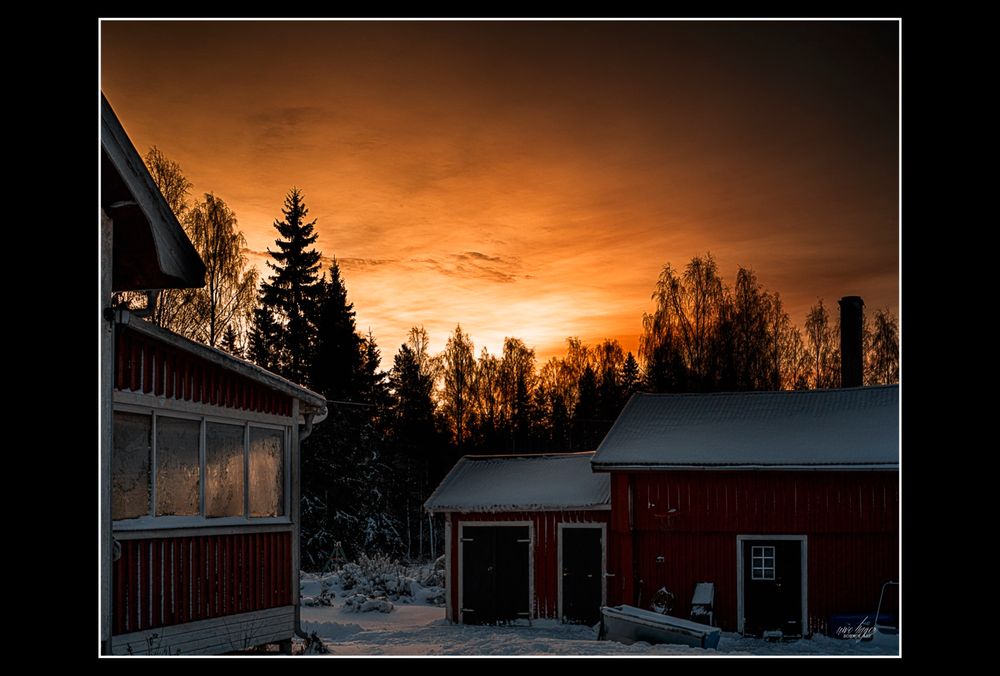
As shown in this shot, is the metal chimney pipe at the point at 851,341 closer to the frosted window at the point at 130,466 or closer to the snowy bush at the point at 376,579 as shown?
the snowy bush at the point at 376,579

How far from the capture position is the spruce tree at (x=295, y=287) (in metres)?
36.4

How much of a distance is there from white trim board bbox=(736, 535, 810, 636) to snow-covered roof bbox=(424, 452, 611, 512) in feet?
8.92

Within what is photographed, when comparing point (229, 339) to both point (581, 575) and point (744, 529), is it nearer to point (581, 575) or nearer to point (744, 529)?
point (581, 575)

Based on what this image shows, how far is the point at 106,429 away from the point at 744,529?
42.5ft

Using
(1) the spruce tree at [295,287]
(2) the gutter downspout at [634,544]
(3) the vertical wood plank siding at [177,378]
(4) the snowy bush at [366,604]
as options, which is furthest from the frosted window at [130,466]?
(1) the spruce tree at [295,287]

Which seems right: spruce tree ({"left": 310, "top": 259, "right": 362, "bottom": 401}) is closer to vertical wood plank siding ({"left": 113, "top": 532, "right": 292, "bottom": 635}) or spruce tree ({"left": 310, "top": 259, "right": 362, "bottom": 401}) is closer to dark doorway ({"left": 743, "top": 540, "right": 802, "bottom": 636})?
dark doorway ({"left": 743, "top": 540, "right": 802, "bottom": 636})

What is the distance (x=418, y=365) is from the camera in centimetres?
4428

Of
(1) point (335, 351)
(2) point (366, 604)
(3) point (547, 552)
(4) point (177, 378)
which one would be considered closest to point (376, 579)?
(2) point (366, 604)

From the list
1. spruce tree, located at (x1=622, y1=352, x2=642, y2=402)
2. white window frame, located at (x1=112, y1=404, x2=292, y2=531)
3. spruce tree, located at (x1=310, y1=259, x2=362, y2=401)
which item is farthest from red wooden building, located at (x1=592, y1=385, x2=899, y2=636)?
spruce tree, located at (x1=622, y1=352, x2=642, y2=402)

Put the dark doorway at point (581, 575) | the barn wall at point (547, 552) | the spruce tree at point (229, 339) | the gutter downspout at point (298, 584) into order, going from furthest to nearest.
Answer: the spruce tree at point (229, 339), the barn wall at point (547, 552), the dark doorway at point (581, 575), the gutter downspout at point (298, 584)

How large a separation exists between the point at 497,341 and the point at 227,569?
120ft

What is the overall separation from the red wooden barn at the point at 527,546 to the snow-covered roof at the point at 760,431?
137 cm
